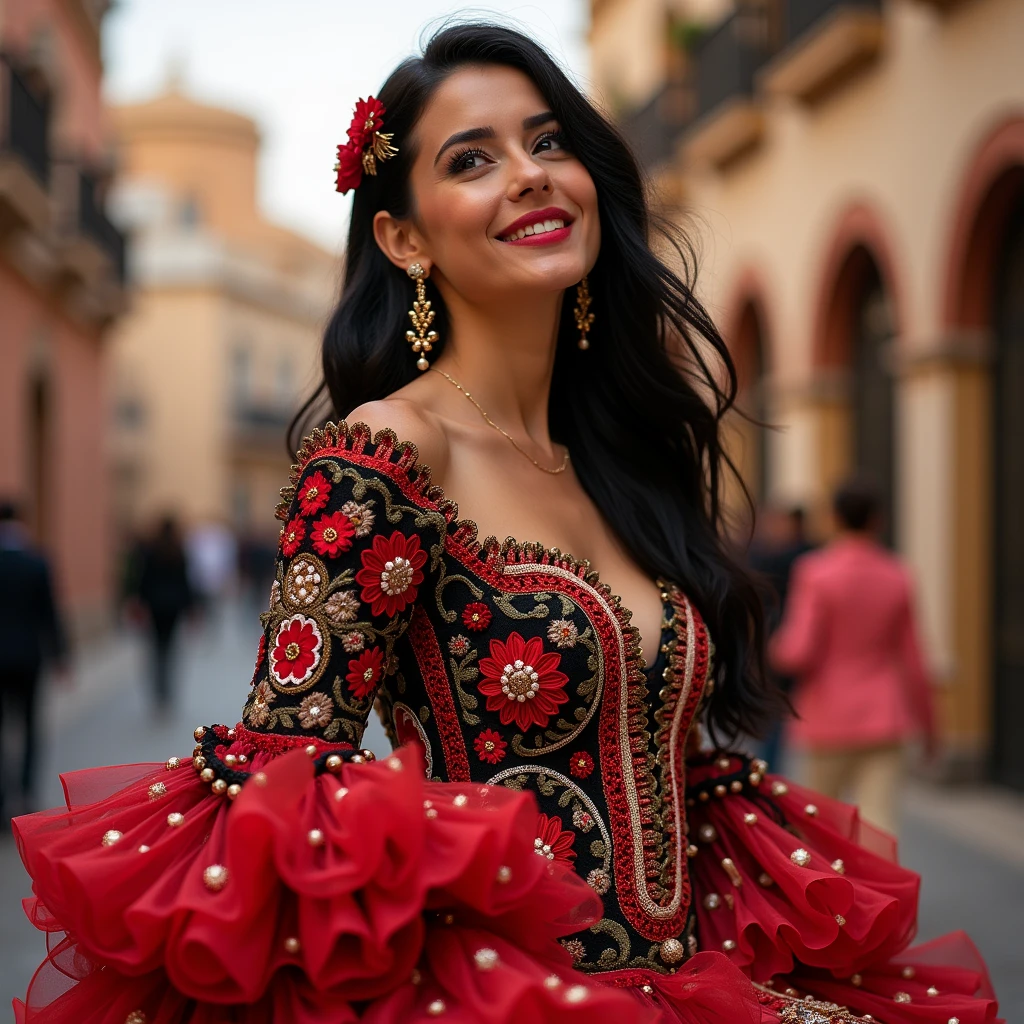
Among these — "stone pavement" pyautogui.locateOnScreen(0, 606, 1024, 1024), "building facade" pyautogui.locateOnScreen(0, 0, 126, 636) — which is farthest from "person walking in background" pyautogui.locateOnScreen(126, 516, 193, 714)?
"building facade" pyautogui.locateOnScreen(0, 0, 126, 636)

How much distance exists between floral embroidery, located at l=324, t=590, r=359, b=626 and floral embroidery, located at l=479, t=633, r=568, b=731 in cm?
25

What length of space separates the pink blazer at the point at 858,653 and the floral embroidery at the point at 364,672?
470 centimetres

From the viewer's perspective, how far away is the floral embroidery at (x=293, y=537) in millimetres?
1738

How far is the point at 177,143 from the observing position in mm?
39562

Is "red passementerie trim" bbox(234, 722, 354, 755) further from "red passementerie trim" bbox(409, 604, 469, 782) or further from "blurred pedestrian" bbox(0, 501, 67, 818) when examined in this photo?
"blurred pedestrian" bbox(0, 501, 67, 818)

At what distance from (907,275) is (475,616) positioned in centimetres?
790

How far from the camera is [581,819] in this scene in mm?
1928

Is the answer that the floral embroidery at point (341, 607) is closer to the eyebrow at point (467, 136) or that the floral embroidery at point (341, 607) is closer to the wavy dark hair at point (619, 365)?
the wavy dark hair at point (619, 365)

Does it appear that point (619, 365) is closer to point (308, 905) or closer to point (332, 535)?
point (332, 535)

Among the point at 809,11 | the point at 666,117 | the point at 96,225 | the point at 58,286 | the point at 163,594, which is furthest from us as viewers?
the point at 96,225

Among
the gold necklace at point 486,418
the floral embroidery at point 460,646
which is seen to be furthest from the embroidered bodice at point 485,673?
the gold necklace at point 486,418

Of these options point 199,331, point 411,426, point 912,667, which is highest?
point 199,331

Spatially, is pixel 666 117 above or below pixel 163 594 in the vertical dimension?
above

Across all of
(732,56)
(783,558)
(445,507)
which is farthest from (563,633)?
(732,56)
